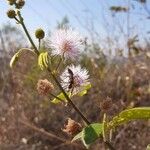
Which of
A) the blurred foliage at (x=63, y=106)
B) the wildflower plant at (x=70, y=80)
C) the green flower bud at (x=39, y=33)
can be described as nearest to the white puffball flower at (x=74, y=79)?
the wildflower plant at (x=70, y=80)

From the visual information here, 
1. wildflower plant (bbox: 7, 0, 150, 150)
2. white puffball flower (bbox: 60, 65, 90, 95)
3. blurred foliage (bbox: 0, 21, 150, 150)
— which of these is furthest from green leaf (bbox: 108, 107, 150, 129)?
blurred foliage (bbox: 0, 21, 150, 150)

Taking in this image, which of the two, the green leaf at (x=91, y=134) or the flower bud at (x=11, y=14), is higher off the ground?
the flower bud at (x=11, y=14)

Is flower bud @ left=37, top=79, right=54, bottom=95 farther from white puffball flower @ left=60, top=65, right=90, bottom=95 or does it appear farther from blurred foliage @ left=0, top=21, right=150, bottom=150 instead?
blurred foliage @ left=0, top=21, right=150, bottom=150

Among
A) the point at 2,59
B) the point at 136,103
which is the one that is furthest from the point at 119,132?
the point at 2,59

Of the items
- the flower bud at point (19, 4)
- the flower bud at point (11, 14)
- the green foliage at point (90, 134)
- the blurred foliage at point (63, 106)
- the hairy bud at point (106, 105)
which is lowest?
the blurred foliage at point (63, 106)

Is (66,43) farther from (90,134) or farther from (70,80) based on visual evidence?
(90,134)

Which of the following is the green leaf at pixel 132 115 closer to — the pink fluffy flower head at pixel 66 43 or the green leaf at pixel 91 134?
the green leaf at pixel 91 134

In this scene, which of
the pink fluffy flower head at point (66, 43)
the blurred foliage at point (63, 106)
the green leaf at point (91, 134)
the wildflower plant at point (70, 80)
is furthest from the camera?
the blurred foliage at point (63, 106)
